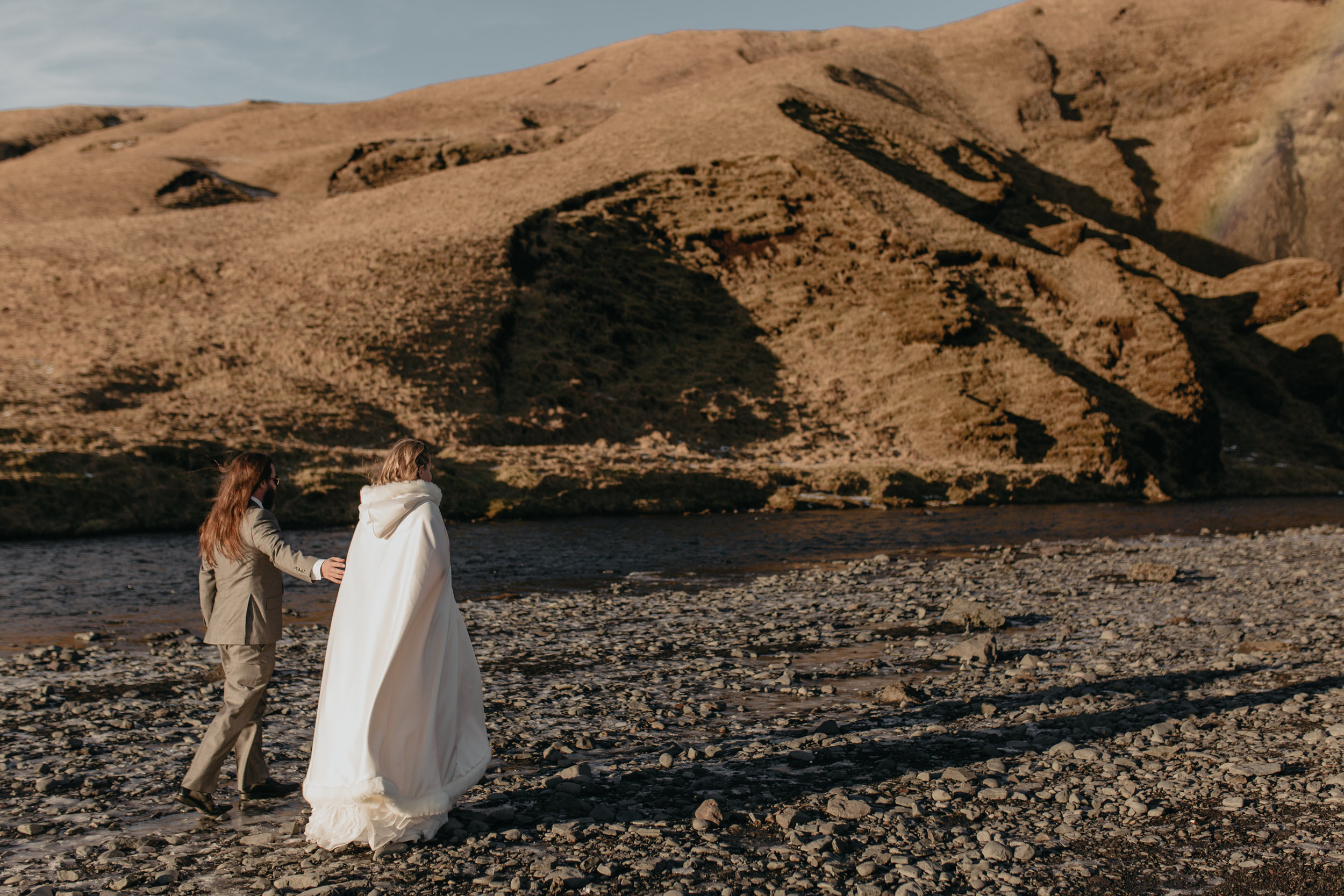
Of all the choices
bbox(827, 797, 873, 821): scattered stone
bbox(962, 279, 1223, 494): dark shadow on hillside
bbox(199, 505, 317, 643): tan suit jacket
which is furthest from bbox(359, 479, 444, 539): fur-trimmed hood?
bbox(962, 279, 1223, 494): dark shadow on hillside

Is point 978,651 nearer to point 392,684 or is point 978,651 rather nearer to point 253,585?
point 392,684

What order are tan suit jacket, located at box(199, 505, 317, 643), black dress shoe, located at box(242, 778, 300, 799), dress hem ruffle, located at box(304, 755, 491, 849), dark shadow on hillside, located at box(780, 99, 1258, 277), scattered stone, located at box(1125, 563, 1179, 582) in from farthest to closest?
dark shadow on hillside, located at box(780, 99, 1258, 277) → scattered stone, located at box(1125, 563, 1179, 582) → black dress shoe, located at box(242, 778, 300, 799) → tan suit jacket, located at box(199, 505, 317, 643) → dress hem ruffle, located at box(304, 755, 491, 849)

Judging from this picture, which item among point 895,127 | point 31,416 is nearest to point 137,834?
point 31,416

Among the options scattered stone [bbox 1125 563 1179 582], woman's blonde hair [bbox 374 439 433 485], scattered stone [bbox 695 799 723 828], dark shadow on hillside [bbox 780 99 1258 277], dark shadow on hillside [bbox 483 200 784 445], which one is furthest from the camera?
dark shadow on hillside [bbox 780 99 1258 277]

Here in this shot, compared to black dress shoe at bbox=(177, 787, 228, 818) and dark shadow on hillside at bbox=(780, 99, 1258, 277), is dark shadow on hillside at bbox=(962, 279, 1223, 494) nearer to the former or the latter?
dark shadow on hillside at bbox=(780, 99, 1258, 277)

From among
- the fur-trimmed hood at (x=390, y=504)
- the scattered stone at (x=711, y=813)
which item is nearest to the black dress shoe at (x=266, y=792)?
the fur-trimmed hood at (x=390, y=504)

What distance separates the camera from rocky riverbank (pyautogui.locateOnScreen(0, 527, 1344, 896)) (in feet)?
22.4

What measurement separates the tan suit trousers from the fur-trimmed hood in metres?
1.56

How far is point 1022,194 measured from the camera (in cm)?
8938

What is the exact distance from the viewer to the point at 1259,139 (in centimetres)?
10719

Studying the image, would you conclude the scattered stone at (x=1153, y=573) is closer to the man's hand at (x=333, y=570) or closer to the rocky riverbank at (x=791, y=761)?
the rocky riverbank at (x=791, y=761)

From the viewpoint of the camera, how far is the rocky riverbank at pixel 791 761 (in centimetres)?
684

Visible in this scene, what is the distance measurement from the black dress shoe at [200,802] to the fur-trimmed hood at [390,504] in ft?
9.41

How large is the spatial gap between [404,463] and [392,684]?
1691 mm
